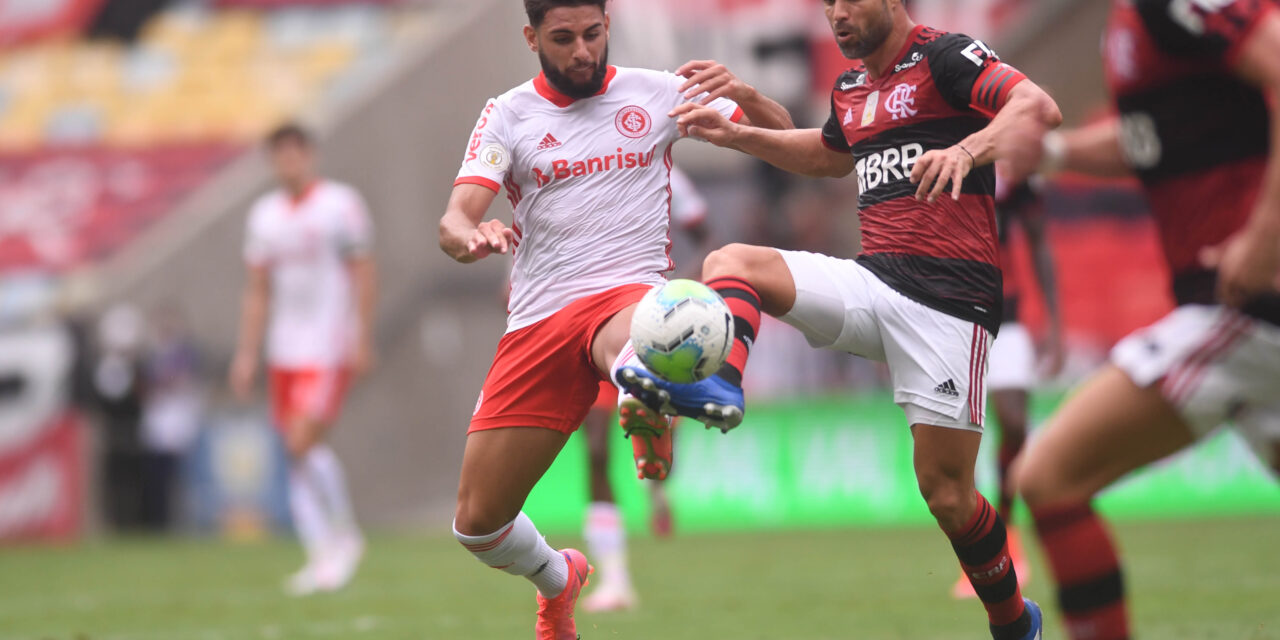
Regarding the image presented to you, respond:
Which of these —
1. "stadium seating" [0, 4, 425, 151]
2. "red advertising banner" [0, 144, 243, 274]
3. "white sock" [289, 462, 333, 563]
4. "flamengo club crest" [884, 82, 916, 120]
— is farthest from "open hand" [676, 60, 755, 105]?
"red advertising banner" [0, 144, 243, 274]

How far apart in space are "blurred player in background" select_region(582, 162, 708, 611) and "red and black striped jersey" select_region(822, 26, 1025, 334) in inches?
99.6

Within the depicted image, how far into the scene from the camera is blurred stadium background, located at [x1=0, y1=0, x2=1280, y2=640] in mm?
11648

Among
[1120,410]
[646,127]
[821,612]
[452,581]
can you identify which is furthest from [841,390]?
[1120,410]

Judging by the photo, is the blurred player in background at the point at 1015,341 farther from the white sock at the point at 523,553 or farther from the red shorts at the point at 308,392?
the red shorts at the point at 308,392

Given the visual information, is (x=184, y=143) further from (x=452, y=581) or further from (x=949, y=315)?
(x=949, y=315)

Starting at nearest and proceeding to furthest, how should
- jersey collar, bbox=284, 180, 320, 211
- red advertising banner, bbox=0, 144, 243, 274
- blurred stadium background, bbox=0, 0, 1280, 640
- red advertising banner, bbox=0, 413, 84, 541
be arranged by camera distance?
jersey collar, bbox=284, 180, 320, 211 < blurred stadium background, bbox=0, 0, 1280, 640 < red advertising banner, bbox=0, 413, 84, 541 < red advertising banner, bbox=0, 144, 243, 274

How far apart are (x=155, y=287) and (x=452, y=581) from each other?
30.9 feet

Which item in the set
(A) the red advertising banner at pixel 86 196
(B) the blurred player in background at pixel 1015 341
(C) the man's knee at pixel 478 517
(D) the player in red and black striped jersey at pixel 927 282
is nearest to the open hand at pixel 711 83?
(D) the player in red and black striped jersey at pixel 927 282

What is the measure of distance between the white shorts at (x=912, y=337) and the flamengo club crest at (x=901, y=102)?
0.54 meters

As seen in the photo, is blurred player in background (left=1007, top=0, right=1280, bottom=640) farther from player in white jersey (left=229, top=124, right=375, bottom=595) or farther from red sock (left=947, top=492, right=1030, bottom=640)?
player in white jersey (left=229, top=124, right=375, bottom=595)

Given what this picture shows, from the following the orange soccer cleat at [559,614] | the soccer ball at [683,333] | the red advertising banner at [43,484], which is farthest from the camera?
the red advertising banner at [43,484]

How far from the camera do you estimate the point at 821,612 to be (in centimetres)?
766

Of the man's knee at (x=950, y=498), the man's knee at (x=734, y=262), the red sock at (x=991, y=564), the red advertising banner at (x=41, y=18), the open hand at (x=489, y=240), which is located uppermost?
the open hand at (x=489, y=240)

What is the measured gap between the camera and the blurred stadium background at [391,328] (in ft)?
38.2
